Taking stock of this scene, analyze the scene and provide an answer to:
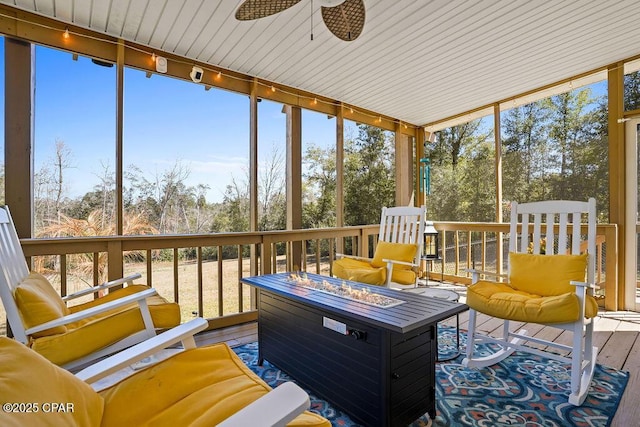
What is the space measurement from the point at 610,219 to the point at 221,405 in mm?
4348

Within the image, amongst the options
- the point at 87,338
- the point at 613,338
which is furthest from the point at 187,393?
the point at 613,338

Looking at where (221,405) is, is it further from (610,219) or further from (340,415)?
(610,219)

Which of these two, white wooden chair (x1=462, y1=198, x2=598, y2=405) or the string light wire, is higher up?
the string light wire

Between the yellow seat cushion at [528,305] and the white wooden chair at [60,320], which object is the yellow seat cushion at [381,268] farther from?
the white wooden chair at [60,320]

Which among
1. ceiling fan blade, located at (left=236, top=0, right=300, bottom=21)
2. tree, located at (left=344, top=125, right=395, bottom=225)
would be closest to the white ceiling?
ceiling fan blade, located at (left=236, top=0, right=300, bottom=21)

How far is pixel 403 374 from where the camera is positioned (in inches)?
64.7

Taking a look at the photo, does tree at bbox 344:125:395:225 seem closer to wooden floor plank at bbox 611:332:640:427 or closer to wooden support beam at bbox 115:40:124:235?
wooden support beam at bbox 115:40:124:235

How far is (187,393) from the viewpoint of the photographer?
3.82 feet

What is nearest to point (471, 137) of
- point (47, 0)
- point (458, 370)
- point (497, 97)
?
point (497, 97)

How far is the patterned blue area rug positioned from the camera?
5.81 ft

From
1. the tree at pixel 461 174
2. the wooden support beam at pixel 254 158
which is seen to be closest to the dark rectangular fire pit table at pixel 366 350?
the wooden support beam at pixel 254 158

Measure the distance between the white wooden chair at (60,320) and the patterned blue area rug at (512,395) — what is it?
0.87 meters

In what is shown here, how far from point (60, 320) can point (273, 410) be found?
1.41 m

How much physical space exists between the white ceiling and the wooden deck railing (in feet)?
5.66
